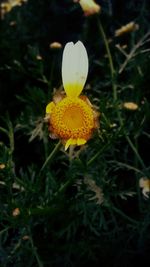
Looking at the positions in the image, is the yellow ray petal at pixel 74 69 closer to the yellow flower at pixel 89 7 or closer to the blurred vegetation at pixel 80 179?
the blurred vegetation at pixel 80 179

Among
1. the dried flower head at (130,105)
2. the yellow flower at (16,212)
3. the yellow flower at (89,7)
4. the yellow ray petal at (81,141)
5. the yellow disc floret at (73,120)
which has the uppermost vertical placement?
the yellow flower at (89,7)

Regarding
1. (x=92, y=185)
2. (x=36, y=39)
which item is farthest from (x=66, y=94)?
(x=36, y=39)

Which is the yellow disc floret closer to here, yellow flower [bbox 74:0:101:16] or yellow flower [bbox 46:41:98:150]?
yellow flower [bbox 46:41:98:150]

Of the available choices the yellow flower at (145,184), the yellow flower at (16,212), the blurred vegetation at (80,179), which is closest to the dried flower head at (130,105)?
the blurred vegetation at (80,179)

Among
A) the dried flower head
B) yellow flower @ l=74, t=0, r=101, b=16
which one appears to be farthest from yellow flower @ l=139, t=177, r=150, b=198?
yellow flower @ l=74, t=0, r=101, b=16

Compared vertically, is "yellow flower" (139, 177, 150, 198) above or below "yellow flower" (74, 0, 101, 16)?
below

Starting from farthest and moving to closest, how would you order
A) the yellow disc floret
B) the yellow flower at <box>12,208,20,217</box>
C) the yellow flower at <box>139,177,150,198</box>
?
the yellow flower at <box>139,177,150,198</box> < the yellow flower at <box>12,208,20,217</box> < the yellow disc floret

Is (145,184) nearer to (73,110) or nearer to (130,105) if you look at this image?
(130,105)
